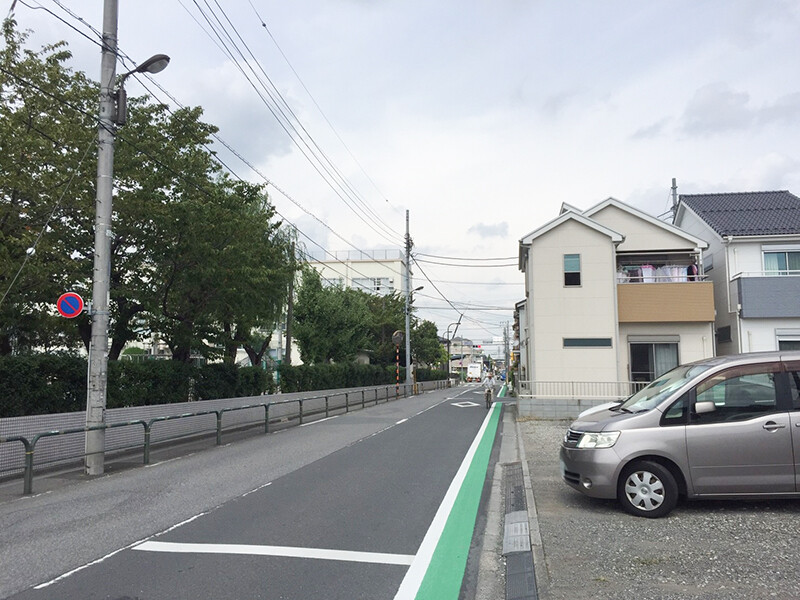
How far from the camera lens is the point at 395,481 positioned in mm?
9469

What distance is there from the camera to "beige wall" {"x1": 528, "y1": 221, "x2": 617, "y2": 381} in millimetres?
21547

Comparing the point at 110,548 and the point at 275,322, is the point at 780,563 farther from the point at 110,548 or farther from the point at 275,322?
the point at 275,322

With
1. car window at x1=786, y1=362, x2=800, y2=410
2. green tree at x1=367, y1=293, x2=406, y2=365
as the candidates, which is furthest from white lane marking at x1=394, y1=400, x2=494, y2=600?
green tree at x1=367, y1=293, x2=406, y2=365

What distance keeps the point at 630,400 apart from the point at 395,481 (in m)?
3.74

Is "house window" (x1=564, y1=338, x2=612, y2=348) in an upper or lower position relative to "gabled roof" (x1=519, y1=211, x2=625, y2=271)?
lower

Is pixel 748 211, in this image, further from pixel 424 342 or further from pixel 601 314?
pixel 424 342

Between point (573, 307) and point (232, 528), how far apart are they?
17.4 meters

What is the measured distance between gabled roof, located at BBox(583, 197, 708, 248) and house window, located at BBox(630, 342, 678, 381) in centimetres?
407

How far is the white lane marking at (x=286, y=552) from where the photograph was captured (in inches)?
220

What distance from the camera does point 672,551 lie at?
545cm

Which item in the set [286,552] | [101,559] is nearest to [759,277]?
[286,552]

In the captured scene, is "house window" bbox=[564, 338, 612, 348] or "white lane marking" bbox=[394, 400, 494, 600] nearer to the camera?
"white lane marking" bbox=[394, 400, 494, 600]

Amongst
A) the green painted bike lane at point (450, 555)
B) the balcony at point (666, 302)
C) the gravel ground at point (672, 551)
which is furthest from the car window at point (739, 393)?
the balcony at point (666, 302)

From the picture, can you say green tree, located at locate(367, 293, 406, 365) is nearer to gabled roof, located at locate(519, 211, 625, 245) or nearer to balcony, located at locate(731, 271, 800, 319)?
gabled roof, located at locate(519, 211, 625, 245)
